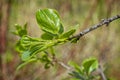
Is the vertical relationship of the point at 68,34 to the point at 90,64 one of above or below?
below

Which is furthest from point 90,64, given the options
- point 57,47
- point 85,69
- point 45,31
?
point 57,47

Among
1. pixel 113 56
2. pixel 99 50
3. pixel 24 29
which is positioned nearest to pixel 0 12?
pixel 99 50

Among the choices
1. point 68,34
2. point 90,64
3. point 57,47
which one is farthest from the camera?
point 57,47

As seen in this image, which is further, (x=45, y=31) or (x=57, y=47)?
(x=57, y=47)

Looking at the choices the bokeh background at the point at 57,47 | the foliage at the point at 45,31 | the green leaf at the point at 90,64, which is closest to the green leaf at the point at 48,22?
the foliage at the point at 45,31

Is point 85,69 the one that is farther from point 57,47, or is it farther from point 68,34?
point 57,47

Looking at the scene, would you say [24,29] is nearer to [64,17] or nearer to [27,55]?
[27,55]

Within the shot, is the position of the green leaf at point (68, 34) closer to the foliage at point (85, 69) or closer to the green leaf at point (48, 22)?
the green leaf at point (48, 22)
